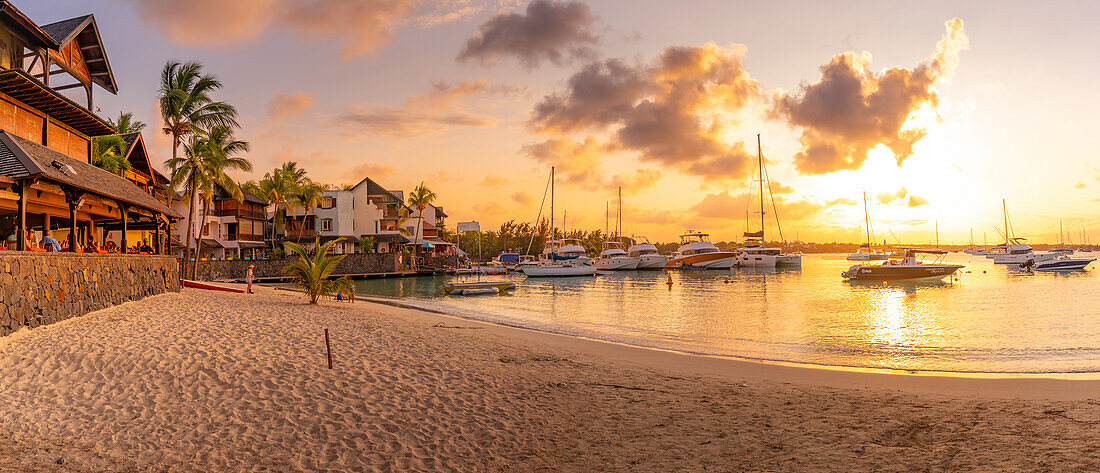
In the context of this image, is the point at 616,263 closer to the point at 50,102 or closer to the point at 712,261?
the point at 712,261

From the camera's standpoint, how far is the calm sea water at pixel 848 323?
15898 mm

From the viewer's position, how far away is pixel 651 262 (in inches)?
3383

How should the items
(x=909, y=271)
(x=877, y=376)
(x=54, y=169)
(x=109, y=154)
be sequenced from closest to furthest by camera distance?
(x=877, y=376)
(x=54, y=169)
(x=109, y=154)
(x=909, y=271)

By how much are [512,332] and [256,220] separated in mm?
57764

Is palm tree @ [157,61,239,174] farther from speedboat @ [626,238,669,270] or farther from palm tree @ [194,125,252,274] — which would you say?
speedboat @ [626,238,669,270]

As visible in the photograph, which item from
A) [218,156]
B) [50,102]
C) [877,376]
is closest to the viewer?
[877,376]

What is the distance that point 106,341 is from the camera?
10.8 m

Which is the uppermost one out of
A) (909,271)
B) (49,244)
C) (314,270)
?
(49,244)

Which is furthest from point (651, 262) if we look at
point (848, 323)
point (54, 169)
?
point (54, 169)

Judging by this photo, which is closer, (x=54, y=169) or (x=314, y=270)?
(x=54, y=169)

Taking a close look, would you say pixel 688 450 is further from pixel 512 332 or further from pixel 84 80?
pixel 84 80

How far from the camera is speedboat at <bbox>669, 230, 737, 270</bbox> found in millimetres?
83688

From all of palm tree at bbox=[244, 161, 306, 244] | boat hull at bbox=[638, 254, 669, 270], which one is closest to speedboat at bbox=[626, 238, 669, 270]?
boat hull at bbox=[638, 254, 669, 270]

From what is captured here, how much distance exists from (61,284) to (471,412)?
11.9 metres
